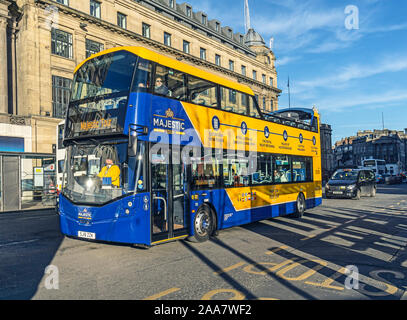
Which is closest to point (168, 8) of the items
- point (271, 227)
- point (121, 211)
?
point (271, 227)

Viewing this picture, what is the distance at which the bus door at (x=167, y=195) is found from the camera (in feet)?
24.6

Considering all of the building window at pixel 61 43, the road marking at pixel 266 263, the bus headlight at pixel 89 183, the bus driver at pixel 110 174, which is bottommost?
the road marking at pixel 266 263

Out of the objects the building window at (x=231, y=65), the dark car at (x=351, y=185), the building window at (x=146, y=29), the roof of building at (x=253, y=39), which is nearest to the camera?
the dark car at (x=351, y=185)

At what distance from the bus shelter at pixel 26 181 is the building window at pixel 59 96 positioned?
6.83 metres

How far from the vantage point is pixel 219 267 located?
6367 millimetres

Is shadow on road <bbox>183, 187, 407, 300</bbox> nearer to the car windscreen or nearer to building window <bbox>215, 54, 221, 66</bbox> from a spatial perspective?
the car windscreen

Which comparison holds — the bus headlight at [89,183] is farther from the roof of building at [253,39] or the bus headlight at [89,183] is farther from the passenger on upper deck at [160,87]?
the roof of building at [253,39]

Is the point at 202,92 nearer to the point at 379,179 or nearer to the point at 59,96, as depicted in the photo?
the point at 59,96

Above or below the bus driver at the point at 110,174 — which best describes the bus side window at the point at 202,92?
above

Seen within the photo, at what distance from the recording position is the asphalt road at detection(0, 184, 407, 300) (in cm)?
495

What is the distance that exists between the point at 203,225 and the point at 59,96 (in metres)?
23.7

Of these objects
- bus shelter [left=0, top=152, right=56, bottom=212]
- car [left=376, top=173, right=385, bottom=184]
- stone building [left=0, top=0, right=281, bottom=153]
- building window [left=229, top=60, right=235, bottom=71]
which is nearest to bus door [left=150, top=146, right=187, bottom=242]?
bus shelter [left=0, top=152, right=56, bottom=212]

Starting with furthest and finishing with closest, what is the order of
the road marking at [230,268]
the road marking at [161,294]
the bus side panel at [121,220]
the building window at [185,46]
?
1. the building window at [185,46]
2. the bus side panel at [121,220]
3. the road marking at [230,268]
4. the road marking at [161,294]

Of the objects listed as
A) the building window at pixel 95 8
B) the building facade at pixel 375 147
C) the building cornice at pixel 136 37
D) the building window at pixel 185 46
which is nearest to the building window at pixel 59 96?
the building cornice at pixel 136 37
